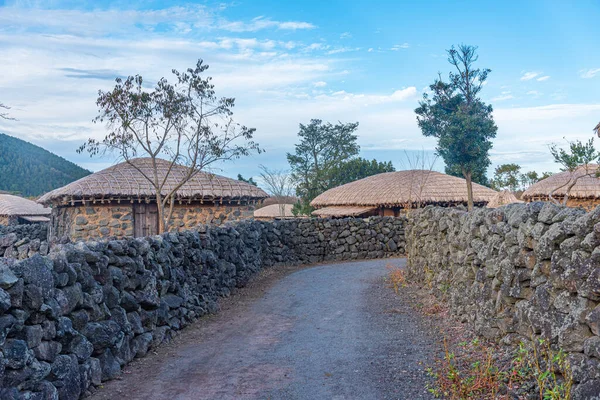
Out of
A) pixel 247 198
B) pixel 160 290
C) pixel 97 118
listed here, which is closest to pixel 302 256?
pixel 247 198

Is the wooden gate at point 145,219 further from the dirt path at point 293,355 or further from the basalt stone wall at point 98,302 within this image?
the dirt path at point 293,355

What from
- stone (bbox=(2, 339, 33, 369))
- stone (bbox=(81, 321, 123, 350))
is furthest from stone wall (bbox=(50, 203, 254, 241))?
stone (bbox=(2, 339, 33, 369))

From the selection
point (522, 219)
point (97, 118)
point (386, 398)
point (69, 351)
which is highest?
point (97, 118)

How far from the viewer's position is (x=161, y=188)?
18.7m

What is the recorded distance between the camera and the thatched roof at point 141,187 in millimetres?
18047

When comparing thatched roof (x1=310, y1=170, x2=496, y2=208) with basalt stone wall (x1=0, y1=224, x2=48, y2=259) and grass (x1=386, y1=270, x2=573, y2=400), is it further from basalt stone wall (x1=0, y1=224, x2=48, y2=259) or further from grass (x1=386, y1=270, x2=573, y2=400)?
grass (x1=386, y1=270, x2=573, y2=400)

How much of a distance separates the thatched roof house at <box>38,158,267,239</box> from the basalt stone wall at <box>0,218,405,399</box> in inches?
275

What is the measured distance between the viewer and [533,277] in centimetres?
578

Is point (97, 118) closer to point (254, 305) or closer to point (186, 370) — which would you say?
point (254, 305)

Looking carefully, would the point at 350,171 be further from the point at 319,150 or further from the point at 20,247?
the point at 20,247

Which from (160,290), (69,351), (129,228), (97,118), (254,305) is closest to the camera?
(69,351)

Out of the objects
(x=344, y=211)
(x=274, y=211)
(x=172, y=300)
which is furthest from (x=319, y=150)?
(x=172, y=300)

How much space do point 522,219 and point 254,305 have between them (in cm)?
602

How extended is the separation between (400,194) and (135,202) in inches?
453
